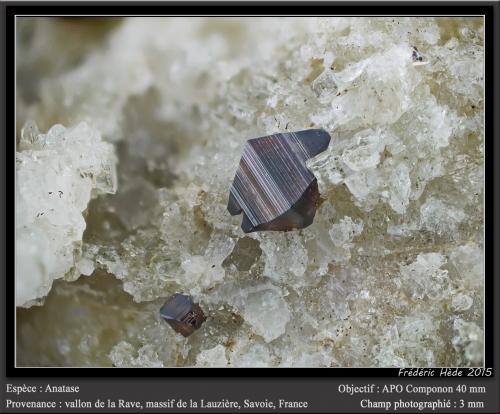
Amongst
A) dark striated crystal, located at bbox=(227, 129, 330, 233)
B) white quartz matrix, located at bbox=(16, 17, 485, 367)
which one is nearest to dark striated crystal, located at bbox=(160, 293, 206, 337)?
white quartz matrix, located at bbox=(16, 17, 485, 367)

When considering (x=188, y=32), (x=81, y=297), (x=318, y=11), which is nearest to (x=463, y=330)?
(x=318, y=11)

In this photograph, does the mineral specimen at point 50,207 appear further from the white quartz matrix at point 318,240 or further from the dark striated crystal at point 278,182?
the dark striated crystal at point 278,182

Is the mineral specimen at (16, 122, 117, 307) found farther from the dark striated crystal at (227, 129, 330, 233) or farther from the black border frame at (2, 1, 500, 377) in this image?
the dark striated crystal at (227, 129, 330, 233)

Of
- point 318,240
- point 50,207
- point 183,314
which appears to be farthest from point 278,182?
point 50,207

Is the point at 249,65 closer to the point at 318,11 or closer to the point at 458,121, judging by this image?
the point at 318,11

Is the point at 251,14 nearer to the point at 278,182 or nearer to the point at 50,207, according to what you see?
the point at 278,182

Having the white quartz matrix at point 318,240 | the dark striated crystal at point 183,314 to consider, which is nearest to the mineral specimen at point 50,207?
the white quartz matrix at point 318,240
